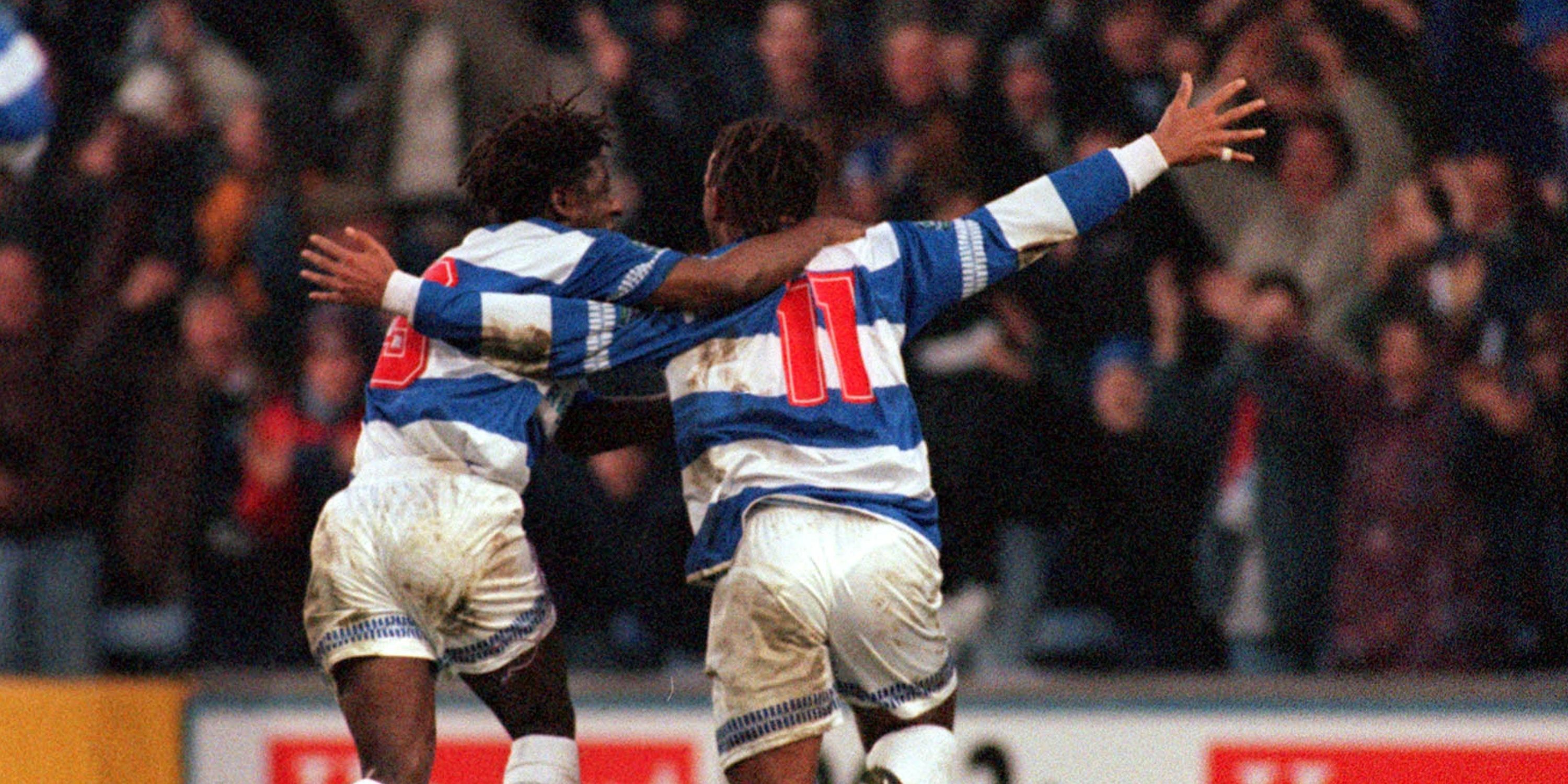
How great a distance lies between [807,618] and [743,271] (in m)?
0.72

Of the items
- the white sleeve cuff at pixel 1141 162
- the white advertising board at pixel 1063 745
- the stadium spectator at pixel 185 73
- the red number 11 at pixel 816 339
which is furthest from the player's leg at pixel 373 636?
the stadium spectator at pixel 185 73

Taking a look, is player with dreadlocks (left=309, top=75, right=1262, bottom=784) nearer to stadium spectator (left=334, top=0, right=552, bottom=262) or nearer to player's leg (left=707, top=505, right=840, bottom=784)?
player's leg (left=707, top=505, right=840, bottom=784)

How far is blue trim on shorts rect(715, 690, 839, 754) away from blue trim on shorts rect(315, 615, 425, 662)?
0.73m

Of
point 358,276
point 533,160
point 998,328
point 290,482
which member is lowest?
point 290,482

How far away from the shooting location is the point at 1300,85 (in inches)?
286

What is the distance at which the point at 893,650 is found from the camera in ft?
14.6

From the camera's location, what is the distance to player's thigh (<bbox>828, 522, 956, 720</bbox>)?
14.4 ft

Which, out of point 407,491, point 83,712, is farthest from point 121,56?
point 407,491

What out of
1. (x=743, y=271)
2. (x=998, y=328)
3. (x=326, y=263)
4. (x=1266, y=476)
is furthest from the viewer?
(x=998, y=328)

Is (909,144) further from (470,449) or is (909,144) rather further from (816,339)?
(470,449)

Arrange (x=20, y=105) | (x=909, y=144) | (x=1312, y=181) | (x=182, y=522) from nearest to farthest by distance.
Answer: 1. (x=20, y=105)
2. (x=1312, y=181)
3. (x=909, y=144)
4. (x=182, y=522)

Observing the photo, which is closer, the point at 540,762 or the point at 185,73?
the point at 540,762

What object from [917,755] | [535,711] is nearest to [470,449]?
[535,711]

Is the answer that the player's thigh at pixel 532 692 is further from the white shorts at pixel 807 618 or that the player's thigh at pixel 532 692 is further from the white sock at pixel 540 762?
the white shorts at pixel 807 618
